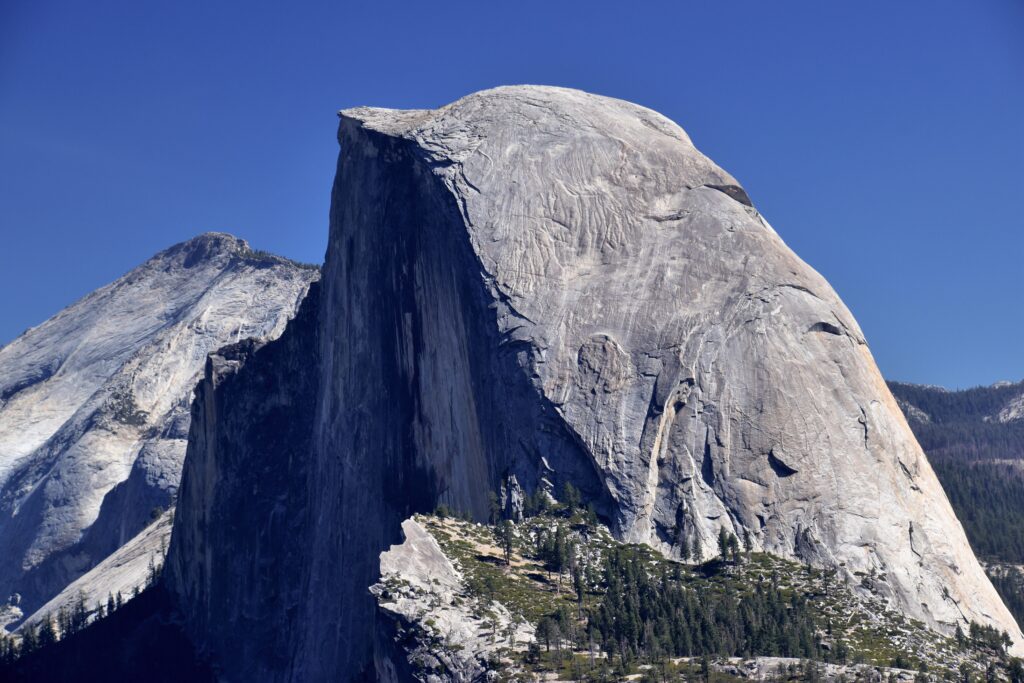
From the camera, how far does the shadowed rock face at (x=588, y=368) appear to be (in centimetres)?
12938

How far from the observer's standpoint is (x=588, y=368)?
13638cm

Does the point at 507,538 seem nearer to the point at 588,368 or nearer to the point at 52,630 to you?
the point at 588,368

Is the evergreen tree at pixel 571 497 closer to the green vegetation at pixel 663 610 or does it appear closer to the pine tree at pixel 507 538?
the green vegetation at pixel 663 610

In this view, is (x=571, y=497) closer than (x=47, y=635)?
Yes

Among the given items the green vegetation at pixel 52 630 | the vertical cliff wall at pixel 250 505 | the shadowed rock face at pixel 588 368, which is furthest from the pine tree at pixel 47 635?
the shadowed rock face at pixel 588 368

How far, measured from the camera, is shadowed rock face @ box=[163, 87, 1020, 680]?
12938 centimetres

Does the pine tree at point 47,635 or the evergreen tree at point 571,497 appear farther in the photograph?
the pine tree at point 47,635

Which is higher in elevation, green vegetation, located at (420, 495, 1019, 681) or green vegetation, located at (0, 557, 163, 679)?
green vegetation, located at (0, 557, 163, 679)

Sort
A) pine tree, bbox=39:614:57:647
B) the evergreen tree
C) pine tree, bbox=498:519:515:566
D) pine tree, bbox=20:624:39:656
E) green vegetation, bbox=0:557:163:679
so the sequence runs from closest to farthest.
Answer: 1. pine tree, bbox=498:519:515:566
2. the evergreen tree
3. green vegetation, bbox=0:557:163:679
4. pine tree, bbox=20:624:39:656
5. pine tree, bbox=39:614:57:647

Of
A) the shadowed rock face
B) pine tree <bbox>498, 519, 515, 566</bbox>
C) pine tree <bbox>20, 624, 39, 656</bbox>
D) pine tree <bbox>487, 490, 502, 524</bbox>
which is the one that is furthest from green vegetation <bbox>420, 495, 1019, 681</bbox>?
pine tree <bbox>20, 624, 39, 656</bbox>

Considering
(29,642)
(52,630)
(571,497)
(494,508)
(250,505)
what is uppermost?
(250,505)

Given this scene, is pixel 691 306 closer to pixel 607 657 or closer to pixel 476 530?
pixel 476 530

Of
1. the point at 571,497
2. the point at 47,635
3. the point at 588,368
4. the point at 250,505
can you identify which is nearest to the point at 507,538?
the point at 571,497

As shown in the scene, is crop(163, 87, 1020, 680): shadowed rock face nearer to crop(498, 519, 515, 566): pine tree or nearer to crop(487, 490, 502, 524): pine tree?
crop(487, 490, 502, 524): pine tree
